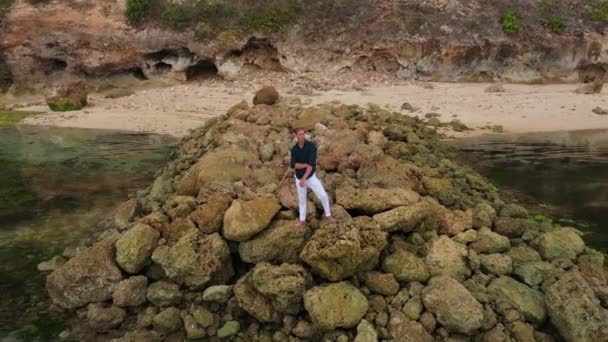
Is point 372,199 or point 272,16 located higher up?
point 272,16

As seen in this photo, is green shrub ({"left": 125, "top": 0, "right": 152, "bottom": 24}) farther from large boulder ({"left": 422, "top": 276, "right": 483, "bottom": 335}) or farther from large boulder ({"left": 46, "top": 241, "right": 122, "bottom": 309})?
large boulder ({"left": 422, "top": 276, "right": 483, "bottom": 335})

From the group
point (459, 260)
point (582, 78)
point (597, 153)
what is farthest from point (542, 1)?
point (459, 260)

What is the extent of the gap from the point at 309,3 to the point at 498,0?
13.0 metres

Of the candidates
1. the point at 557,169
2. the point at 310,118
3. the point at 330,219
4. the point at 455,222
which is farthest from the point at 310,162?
the point at 557,169

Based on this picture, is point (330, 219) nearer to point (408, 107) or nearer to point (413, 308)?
point (413, 308)

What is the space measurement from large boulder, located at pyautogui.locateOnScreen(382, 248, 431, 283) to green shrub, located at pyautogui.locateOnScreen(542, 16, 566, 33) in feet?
97.6

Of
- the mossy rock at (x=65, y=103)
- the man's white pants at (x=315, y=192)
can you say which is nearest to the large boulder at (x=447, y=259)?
the man's white pants at (x=315, y=192)

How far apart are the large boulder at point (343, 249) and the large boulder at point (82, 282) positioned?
4.13 m

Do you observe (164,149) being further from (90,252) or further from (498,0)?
(498,0)

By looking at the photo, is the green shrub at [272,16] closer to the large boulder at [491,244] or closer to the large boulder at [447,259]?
the large boulder at [491,244]

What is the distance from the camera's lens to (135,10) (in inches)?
1372

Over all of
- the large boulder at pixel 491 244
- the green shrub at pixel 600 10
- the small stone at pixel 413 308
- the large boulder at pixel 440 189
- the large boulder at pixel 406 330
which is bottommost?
the large boulder at pixel 406 330

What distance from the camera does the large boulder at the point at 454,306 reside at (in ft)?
28.8

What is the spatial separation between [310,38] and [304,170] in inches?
1012
